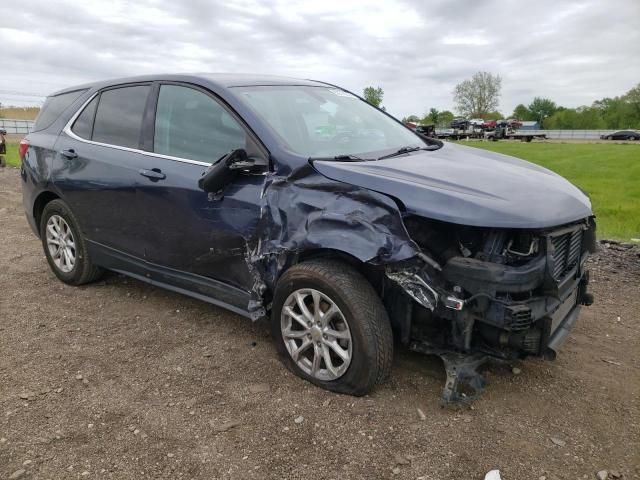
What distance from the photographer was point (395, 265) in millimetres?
2941

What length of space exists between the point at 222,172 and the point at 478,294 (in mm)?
1689

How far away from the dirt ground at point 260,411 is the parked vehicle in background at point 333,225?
0.90 ft

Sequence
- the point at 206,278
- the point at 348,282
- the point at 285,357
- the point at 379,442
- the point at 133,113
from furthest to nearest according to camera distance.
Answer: the point at 133,113 < the point at 206,278 < the point at 285,357 < the point at 348,282 < the point at 379,442

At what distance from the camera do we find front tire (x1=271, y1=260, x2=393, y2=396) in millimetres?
2990

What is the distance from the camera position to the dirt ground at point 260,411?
2631mm

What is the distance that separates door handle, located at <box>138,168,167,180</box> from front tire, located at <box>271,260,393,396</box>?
1279mm

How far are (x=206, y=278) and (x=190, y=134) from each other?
102 cm

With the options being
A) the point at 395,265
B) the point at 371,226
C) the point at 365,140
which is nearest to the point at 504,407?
the point at 395,265

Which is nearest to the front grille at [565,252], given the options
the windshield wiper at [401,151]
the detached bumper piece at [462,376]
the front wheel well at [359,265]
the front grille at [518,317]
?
the front grille at [518,317]

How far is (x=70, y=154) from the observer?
4.68 meters

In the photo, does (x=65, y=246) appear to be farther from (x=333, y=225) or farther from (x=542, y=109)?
(x=542, y=109)

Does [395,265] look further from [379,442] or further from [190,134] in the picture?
[190,134]

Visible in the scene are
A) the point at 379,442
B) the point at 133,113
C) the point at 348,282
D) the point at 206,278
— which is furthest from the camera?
the point at 133,113

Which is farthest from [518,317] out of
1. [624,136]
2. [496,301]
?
[624,136]
